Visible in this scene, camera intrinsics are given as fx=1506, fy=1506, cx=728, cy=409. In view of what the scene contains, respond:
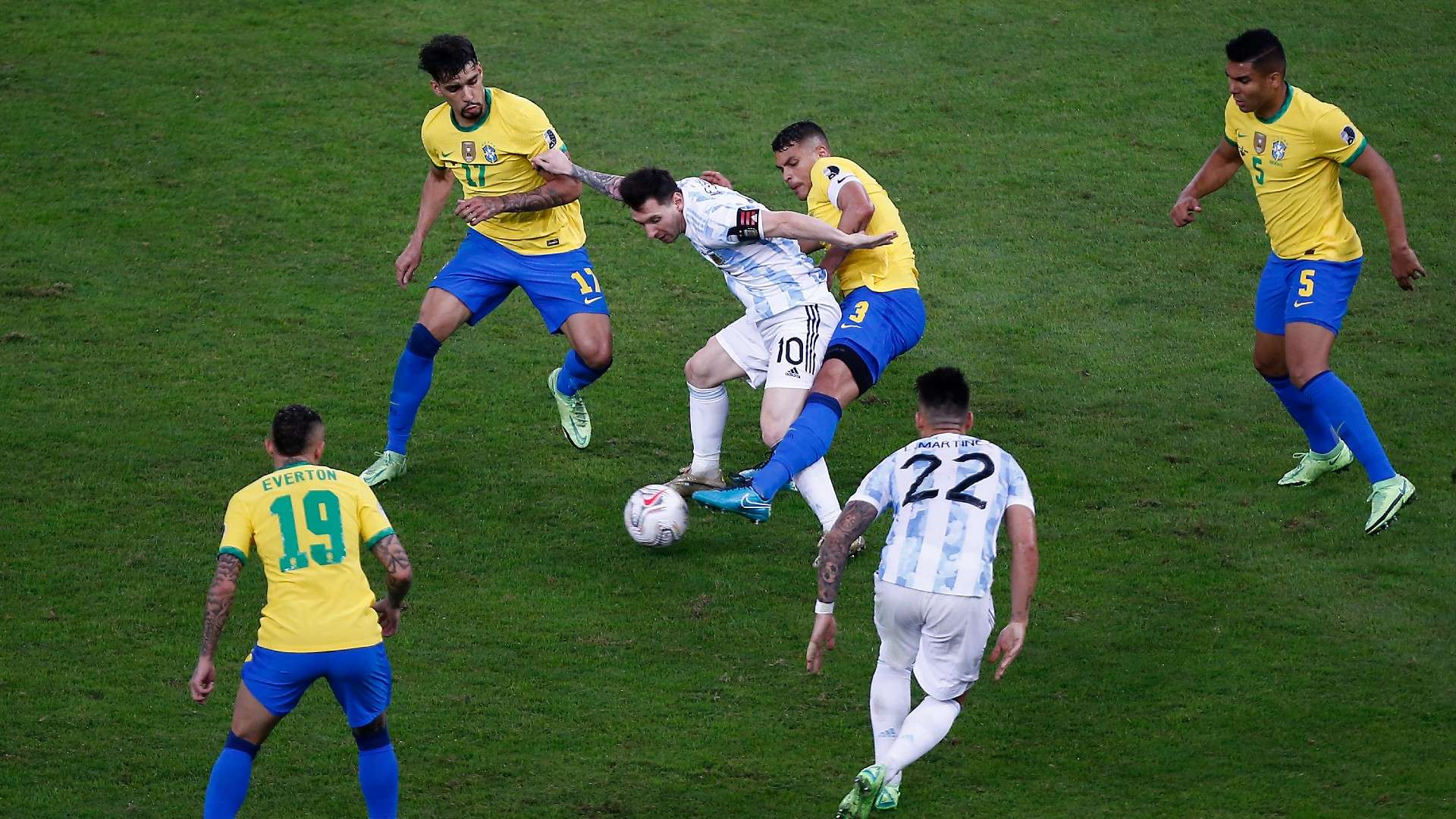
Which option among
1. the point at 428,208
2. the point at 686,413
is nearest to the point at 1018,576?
the point at 686,413

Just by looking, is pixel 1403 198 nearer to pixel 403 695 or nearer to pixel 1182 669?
pixel 1182 669

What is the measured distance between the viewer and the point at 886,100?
48.1 feet

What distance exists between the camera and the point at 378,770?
18.8 ft

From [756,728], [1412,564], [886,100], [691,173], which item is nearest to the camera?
[756,728]

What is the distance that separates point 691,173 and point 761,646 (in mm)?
6550

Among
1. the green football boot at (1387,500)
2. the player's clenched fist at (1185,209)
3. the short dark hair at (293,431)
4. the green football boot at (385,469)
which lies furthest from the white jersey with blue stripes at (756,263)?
the green football boot at (1387,500)

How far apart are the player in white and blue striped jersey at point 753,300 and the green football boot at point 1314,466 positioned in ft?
9.68

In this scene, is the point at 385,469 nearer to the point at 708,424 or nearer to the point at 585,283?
the point at 585,283

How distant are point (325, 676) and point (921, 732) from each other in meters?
2.33

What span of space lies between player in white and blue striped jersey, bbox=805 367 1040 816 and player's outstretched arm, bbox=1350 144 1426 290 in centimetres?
335

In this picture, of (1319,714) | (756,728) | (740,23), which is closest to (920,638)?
(756,728)

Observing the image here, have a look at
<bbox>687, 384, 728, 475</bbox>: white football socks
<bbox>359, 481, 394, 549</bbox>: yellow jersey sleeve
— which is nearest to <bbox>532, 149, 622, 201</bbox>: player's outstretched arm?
<bbox>687, 384, 728, 475</bbox>: white football socks

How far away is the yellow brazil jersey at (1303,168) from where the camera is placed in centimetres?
814

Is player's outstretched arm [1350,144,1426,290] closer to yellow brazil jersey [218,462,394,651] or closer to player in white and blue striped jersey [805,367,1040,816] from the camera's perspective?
player in white and blue striped jersey [805,367,1040,816]
